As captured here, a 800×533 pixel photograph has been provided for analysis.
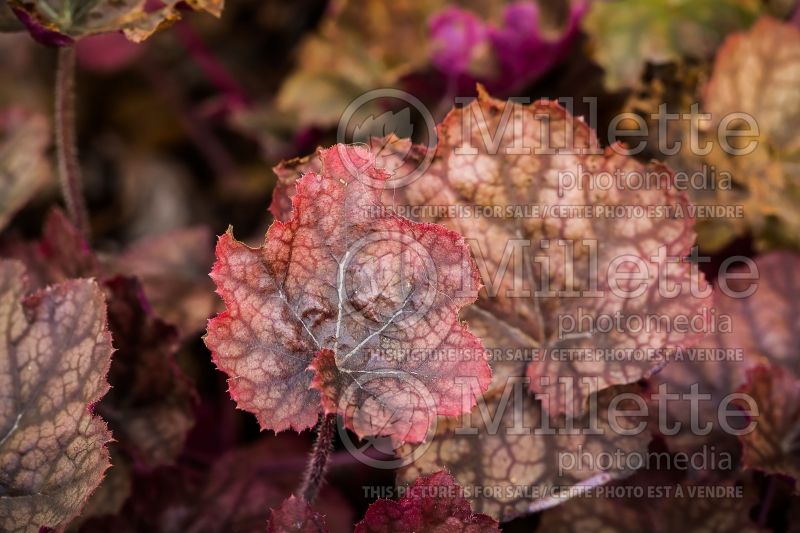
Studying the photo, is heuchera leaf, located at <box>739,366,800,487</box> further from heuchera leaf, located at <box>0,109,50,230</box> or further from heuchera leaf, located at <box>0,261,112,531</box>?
heuchera leaf, located at <box>0,109,50,230</box>

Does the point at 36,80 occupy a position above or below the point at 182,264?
above

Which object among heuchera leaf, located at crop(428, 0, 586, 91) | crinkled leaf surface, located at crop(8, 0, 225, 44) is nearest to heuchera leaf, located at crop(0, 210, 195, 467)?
crinkled leaf surface, located at crop(8, 0, 225, 44)

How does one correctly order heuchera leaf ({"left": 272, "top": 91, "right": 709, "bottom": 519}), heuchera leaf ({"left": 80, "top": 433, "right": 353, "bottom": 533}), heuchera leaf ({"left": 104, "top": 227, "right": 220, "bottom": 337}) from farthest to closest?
heuchera leaf ({"left": 104, "top": 227, "right": 220, "bottom": 337}) → heuchera leaf ({"left": 80, "top": 433, "right": 353, "bottom": 533}) → heuchera leaf ({"left": 272, "top": 91, "right": 709, "bottom": 519})

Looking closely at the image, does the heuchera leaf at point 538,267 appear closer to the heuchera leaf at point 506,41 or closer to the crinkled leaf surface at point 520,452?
the crinkled leaf surface at point 520,452

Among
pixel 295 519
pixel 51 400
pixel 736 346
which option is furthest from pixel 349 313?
pixel 736 346

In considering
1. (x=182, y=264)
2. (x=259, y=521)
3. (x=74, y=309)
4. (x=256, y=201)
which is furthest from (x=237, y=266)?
(x=256, y=201)

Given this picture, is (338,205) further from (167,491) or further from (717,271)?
(717,271)
